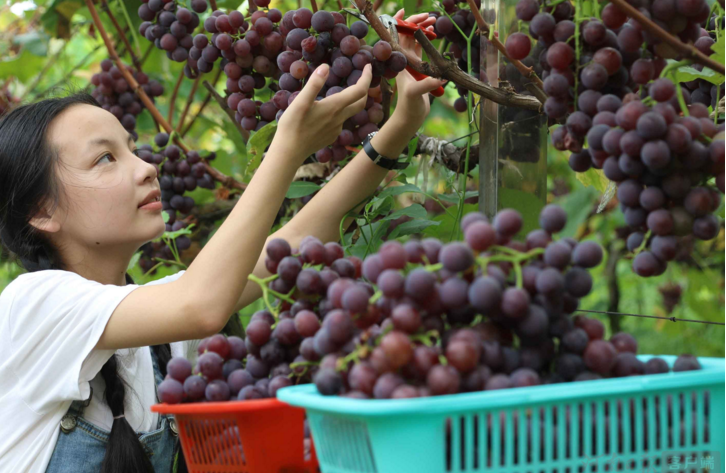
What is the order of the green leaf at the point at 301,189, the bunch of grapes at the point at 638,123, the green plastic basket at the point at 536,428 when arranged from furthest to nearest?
the green leaf at the point at 301,189
the bunch of grapes at the point at 638,123
the green plastic basket at the point at 536,428

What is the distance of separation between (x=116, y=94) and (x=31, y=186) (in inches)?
23.6

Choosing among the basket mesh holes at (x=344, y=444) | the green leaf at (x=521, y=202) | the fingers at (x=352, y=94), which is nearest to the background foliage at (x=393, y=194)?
the green leaf at (x=521, y=202)

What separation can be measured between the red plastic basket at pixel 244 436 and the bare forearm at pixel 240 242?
0.92 feet

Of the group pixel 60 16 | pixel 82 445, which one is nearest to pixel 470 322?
pixel 82 445

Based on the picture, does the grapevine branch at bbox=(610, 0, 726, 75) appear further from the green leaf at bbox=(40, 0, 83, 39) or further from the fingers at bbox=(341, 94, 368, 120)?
the green leaf at bbox=(40, 0, 83, 39)

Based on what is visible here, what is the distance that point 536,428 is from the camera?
481 millimetres

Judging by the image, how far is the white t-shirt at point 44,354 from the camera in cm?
101

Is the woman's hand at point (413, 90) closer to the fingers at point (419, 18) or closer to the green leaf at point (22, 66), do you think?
the fingers at point (419, 18)

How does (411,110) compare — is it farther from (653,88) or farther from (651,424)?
(651,424)

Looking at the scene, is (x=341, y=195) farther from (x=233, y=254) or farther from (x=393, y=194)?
(x=233, y=254)

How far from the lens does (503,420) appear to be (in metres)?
0.49

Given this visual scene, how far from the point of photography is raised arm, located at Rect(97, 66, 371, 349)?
949 mm

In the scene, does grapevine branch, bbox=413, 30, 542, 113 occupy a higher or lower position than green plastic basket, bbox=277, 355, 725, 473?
higher

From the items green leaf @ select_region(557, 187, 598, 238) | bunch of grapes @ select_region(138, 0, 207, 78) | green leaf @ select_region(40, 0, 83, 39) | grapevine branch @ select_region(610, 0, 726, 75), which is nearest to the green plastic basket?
grapevine branch @ select_region(610, 0, 726, 75)
